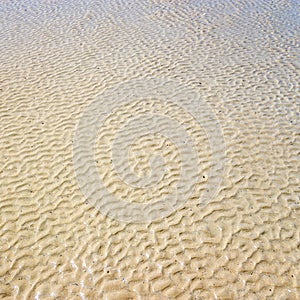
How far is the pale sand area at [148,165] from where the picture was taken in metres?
4.96

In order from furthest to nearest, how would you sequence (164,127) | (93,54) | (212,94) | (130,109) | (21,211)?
(93,54) → (212,94) → (130,109) → (164,127) → (21,211)

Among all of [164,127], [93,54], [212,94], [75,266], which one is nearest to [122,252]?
[75,266]

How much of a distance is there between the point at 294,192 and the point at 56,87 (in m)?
5.61

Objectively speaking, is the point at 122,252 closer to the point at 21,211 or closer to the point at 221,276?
the point at 221,276

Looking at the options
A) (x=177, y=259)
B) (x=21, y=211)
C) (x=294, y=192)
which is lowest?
(x=294, y=192)

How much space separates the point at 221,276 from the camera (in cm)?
494

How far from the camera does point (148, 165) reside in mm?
6547

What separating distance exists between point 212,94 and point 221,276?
178 inches

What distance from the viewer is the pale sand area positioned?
4.96 metres

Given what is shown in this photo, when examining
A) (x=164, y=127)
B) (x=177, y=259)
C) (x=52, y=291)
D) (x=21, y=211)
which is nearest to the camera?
(x=52, y=291)

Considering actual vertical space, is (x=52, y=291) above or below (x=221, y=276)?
above

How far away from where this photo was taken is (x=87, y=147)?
6.92 meters

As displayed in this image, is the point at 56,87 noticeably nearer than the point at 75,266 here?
No

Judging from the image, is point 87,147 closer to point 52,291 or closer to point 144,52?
point 52,291
